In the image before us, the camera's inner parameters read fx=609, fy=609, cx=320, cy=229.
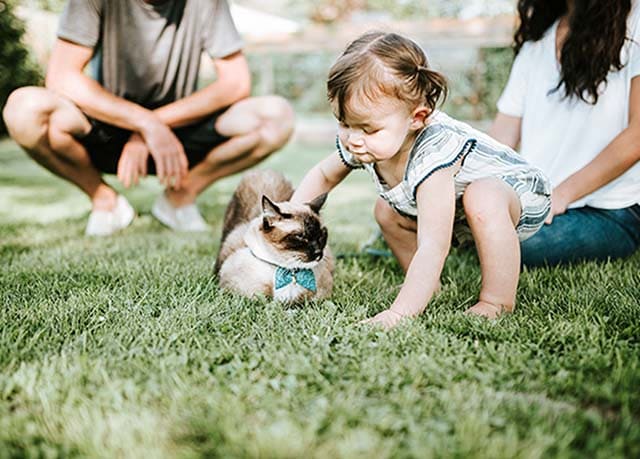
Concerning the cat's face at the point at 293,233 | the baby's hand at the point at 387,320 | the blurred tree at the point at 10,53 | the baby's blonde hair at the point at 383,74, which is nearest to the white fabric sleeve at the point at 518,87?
the baby's blonde hair at the point at 383,74

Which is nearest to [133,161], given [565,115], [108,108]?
[108,108]

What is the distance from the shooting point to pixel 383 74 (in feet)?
6.36

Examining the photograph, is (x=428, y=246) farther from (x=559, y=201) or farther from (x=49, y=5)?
(x=49, y=5)

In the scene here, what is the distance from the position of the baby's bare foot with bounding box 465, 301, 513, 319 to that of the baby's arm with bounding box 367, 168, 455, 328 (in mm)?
180

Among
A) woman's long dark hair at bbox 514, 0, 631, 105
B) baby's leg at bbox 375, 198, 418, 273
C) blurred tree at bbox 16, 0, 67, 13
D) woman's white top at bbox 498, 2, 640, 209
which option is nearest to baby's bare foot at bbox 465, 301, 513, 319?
baby's leg at bbox 375, 198, 418, 273

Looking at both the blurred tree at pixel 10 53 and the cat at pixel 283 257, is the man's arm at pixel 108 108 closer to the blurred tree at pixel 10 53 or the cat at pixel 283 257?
the cat at pixel 283 257

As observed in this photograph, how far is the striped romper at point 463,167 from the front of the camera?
2.04 m

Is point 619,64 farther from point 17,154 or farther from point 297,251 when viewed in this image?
point 17,154

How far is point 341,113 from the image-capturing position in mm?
2014

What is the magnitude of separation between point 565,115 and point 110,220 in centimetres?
258

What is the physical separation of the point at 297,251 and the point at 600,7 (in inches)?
67.1

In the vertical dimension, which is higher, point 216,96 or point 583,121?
point 583,121

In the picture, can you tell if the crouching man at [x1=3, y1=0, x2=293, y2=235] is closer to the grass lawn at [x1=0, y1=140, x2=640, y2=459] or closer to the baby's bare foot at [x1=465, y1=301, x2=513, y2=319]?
the grass lawn at [x1=0, y1=140, x2=640, y2=459]

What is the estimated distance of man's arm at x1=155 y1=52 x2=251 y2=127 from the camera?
351 cm
